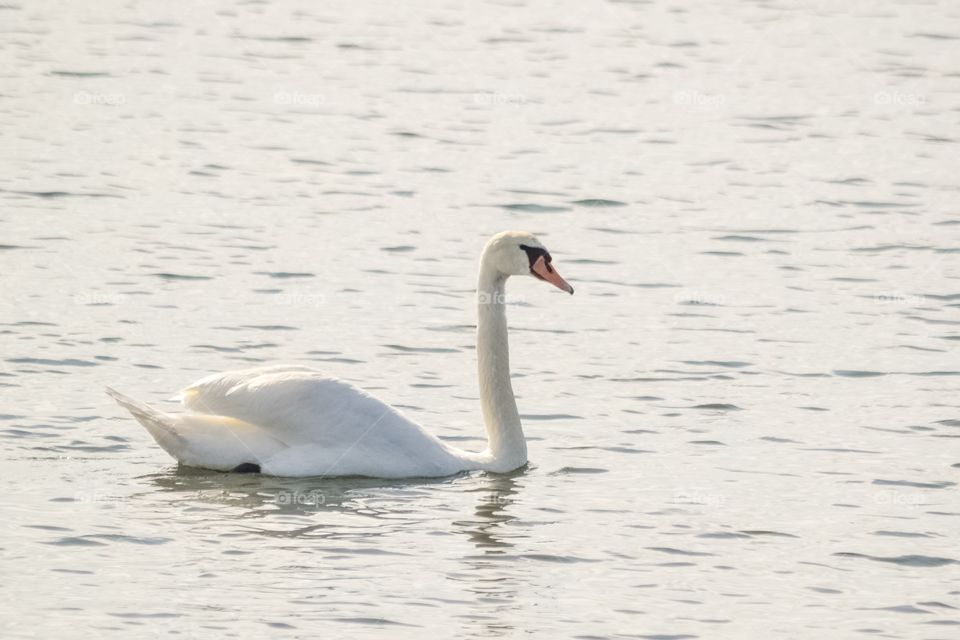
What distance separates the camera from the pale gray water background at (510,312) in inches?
408

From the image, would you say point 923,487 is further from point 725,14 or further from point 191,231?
point 725,14

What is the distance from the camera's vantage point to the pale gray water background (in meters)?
10.4

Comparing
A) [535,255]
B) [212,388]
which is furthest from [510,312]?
[212,388]

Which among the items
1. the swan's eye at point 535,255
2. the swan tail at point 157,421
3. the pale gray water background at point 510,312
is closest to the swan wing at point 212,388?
the swan tail at point 157,421

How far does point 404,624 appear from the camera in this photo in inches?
381

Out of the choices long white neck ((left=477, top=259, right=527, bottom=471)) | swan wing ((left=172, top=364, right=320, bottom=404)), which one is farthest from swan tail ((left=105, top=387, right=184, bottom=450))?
long white neck ((left=477, top=259, right=527, bottom=471))

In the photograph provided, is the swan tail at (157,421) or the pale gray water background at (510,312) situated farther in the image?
the swan tail at (157,421)

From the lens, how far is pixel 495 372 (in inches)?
507

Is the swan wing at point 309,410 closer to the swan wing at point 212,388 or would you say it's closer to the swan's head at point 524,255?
the swan wing at point 212,388

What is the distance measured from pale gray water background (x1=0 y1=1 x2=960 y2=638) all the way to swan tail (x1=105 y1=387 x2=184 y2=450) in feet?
0.79

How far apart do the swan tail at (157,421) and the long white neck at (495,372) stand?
77.9 inches

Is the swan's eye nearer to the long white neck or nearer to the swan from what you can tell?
the long white neck

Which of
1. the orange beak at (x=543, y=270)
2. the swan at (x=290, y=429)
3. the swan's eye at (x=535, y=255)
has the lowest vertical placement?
the swan at (x=290, y=429)

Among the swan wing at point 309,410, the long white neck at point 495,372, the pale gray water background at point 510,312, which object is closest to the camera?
the pale gray water background at point 510,312
